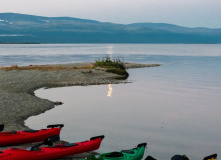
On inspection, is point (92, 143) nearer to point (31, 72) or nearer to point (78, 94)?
point (78, 94)

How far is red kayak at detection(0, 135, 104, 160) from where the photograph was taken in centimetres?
1390

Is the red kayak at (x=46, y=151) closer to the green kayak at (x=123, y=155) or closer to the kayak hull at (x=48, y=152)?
the kayak hull at (x=48, y=152)

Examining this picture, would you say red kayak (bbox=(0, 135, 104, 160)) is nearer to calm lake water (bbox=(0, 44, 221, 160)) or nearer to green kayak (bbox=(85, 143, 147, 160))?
calm lake water (bbox=(0, 44, 221, 160))

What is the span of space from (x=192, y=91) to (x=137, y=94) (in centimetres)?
640

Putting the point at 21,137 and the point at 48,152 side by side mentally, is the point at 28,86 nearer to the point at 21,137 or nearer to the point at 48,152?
the point at 21,137

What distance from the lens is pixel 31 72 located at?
46.5 metres

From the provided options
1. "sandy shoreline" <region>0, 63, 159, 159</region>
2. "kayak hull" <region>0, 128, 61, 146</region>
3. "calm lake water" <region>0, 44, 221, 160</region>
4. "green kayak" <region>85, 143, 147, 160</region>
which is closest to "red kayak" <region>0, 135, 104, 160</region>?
"calm lake water" <region>0, 44, 221, 160</region>

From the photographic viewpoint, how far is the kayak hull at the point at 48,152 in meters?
13.9

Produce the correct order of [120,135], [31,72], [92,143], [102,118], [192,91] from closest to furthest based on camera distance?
[92,143], [120,135], [102,118], [192,91], [31,72]

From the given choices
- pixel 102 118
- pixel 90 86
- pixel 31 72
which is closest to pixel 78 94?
pixel 90 86

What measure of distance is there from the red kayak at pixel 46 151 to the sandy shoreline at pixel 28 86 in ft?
18.5

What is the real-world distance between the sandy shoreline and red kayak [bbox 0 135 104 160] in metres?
5.64

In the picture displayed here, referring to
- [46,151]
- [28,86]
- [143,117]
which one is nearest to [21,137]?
[46,151]

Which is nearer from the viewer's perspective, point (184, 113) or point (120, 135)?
point (120, 135)
